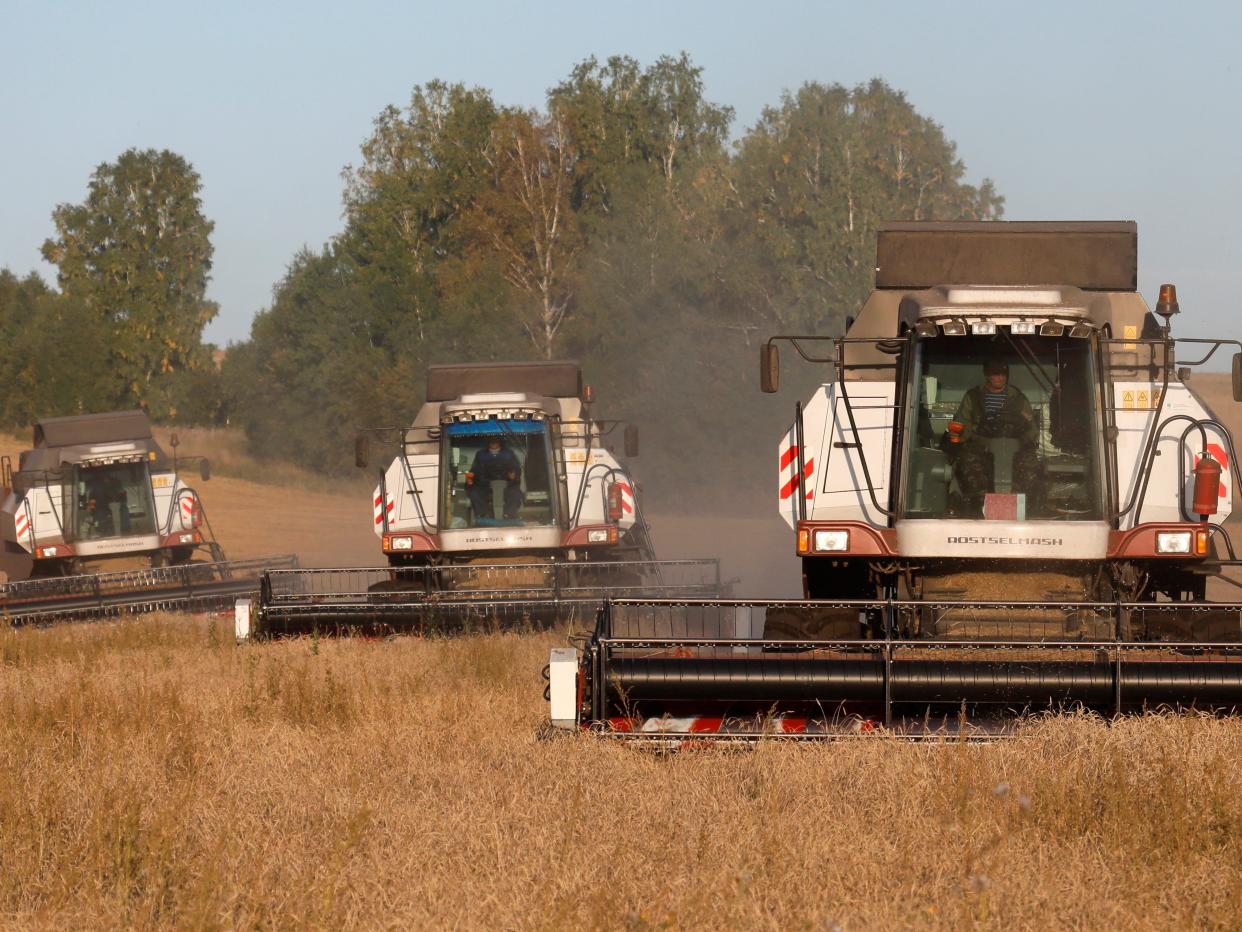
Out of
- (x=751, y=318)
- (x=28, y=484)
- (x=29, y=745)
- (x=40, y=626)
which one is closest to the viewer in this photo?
(x=29, y=745)

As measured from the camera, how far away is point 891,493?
32.6ft

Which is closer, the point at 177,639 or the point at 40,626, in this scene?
the point at 177,639

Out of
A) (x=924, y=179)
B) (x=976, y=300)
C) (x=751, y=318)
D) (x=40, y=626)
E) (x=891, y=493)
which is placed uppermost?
(x=924, y=179)

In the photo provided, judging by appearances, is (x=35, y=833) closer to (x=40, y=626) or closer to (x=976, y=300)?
(x=976, y=300)

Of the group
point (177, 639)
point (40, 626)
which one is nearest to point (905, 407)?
point (177, 639)

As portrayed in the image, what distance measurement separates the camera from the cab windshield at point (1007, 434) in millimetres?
9680

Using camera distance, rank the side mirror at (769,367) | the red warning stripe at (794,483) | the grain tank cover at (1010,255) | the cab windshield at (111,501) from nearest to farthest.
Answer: the side mirror at (769,367) < the red warning stripe at (794,483) < the grain tank cover at (1010,255) < the cab windshield at (111,501)

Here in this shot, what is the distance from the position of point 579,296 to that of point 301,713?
4159cm

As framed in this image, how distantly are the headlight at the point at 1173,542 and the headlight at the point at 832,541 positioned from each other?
1762mm

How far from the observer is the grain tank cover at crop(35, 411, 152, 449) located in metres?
22.6

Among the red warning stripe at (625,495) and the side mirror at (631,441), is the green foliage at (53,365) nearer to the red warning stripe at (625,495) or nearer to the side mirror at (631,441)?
the side mirror at (631,441)

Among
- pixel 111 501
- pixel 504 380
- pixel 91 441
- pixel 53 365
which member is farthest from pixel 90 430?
pixel 53 365

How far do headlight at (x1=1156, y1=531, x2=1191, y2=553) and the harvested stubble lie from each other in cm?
242

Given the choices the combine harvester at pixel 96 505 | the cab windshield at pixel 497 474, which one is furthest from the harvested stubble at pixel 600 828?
the combine harvester at pixel 96 505
